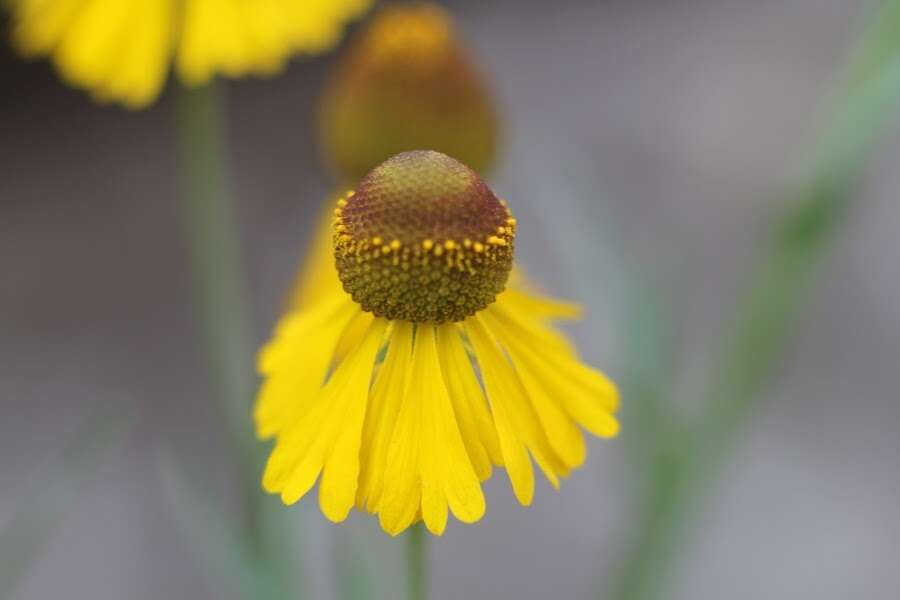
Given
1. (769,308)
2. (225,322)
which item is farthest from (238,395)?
(769,308)

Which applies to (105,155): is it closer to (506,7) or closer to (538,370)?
(506,7)

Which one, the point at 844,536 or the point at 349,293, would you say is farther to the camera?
the point at 844,536

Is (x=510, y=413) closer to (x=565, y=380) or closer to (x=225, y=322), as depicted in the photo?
(x=565, y=380)

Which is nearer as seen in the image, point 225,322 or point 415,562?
point 415,562

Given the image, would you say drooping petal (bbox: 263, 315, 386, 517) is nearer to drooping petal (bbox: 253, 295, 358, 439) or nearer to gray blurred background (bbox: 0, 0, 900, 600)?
drooping petal (bbox: 253, 295, 358, 439)

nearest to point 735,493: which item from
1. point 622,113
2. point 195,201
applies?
point 622,113
